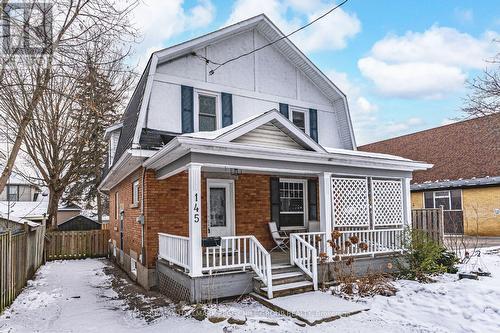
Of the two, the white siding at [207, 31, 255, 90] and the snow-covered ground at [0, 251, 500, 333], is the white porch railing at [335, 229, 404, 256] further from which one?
the white siding at [207, 31, 255, 90]

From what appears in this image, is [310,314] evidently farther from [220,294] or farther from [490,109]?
[490,109]

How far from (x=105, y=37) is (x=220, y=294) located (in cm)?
551

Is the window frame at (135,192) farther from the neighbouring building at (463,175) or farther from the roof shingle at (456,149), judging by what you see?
the roof shingle at (456,149)

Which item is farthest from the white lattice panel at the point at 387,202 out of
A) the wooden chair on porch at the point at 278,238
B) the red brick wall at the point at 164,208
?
the red brick wall at the point at 164,208

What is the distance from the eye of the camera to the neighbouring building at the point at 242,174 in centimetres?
714

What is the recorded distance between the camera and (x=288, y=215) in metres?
11.2

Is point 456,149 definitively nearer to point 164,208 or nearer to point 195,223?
point 164,208

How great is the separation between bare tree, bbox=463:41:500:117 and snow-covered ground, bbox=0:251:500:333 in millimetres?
8859

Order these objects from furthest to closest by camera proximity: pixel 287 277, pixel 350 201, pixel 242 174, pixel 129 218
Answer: pixel 129 218 → pixel 242 174 → pixel 350 201 → pixel 287 277

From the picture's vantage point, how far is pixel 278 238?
33.1ft

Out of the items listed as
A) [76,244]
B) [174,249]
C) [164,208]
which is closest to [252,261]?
[174,249]

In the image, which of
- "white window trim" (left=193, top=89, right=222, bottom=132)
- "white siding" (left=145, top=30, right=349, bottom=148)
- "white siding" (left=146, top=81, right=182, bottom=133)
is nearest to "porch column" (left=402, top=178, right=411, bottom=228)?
"white siding" (left=145, top=30, right=349, bottom=148)

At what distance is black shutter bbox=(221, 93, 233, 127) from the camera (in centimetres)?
1017

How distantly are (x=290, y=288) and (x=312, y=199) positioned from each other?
4.91 metres
